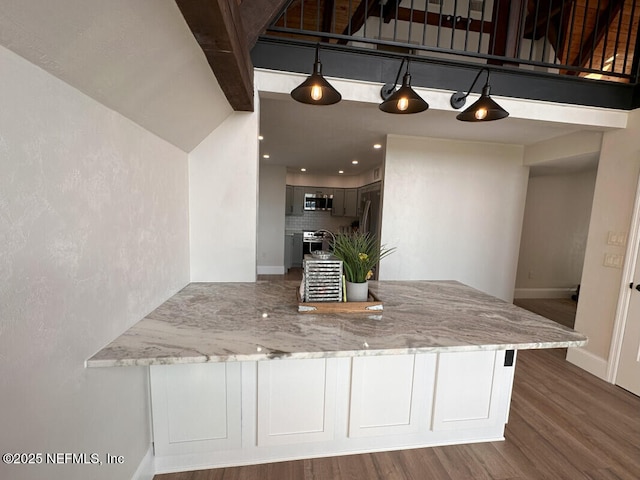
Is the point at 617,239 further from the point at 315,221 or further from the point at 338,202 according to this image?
the point at 315,221

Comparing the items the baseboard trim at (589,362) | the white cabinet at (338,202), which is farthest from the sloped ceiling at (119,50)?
the white cabinet at (338,202)

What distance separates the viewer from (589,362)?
266cm

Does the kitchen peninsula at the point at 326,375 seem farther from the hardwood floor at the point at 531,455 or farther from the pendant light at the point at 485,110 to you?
the pendant light at the point at 485,110

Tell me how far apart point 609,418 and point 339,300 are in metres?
2.29

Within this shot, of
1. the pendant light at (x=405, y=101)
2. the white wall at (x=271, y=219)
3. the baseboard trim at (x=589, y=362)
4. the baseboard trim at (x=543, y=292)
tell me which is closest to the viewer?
the pendant light at (x=405, y=101)

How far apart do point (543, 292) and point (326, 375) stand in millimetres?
5396

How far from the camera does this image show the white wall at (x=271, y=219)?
18.5 feet

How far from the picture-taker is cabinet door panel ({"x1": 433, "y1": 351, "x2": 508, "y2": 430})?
1689 mm

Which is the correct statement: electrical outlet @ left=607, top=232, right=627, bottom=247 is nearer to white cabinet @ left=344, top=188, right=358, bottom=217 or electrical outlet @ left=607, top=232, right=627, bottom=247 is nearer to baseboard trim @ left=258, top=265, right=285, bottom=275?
white cabinet @ left=344, top=188, right=358, bottom=217

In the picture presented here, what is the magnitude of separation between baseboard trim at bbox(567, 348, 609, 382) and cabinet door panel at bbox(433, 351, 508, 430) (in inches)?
63.1

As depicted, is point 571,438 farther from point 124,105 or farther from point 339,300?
point 124,105

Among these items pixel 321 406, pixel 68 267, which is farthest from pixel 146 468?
pixel 68 267

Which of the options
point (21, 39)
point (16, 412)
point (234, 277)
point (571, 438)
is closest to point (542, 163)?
point (571, 438)

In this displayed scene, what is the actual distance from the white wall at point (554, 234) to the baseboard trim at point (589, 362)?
2451 millimetres
